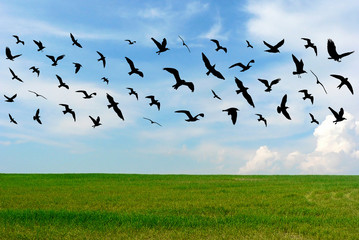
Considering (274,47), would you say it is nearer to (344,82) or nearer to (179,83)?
(344,82)

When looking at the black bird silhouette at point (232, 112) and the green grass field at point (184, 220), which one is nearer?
the black bird silhouette at point (232, 112)

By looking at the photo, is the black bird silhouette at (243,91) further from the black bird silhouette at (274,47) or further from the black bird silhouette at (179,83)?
the black bird silhouette at (274,47)

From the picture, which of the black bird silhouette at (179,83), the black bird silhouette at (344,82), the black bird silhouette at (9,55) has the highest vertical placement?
the black bird silhouette at (9,55)

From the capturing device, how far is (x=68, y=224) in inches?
488

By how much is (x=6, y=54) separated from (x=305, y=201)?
15101mm

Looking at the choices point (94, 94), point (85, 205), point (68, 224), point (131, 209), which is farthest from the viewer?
point (85, 205)

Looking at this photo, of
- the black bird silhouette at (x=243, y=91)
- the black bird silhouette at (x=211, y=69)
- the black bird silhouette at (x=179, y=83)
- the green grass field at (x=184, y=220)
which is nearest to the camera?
the black bird silhouette at (x=243, y=91)

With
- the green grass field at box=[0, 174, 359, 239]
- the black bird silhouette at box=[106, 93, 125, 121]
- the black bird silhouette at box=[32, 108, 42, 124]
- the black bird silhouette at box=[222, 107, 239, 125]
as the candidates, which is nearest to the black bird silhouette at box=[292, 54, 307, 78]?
the black bird silhouette at box=[222, 107, 239, 125]

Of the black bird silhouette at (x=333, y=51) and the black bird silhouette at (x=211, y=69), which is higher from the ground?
the black bird silhouette at (x=333, y=51)

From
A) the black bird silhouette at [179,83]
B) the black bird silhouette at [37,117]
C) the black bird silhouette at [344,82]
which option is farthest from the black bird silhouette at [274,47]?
the black bird silhouette at [37,117]

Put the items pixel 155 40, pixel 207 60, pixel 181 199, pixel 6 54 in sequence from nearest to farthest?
pixel 207 60 < pixel 155 40 < pixel 6 54 < pixel 181 199

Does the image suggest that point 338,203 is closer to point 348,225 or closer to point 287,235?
point 348,225

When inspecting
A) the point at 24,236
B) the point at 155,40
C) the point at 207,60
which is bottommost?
the point at 24,236

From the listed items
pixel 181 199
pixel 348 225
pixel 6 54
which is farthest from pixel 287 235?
pixel 6 54
